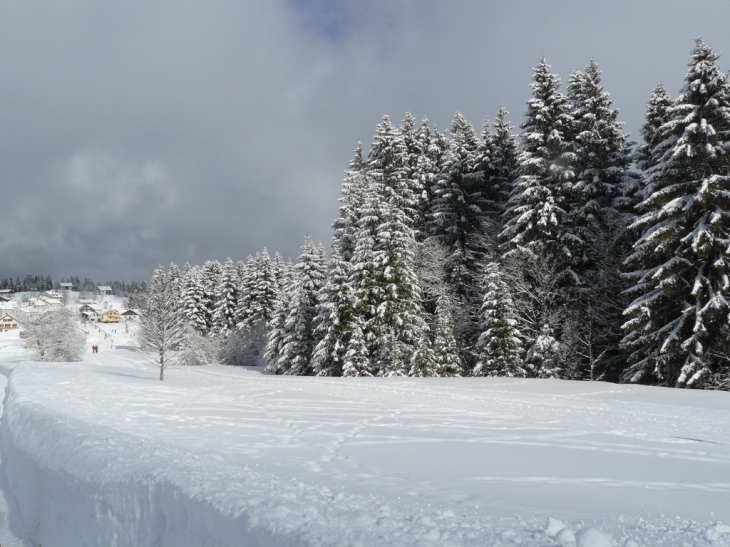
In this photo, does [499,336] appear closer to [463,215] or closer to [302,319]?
[463,215]

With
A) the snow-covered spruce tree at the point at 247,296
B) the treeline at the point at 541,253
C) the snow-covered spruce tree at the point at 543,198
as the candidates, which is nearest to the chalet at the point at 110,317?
the snow-covered spruce tree at the point at 247,296

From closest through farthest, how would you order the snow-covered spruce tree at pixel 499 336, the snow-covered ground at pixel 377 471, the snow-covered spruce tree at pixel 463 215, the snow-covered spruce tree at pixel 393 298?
1. the snow-covered ground at pixel 377 471
2. the snow-covered spruce tree at pixel 499 336
3. the snow-covered spruce tree at pixel 393 298
4. the snow-covered spruce tree at pixel 463 215

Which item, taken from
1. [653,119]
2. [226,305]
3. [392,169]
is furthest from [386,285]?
[226,305]

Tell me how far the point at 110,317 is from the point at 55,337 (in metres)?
105

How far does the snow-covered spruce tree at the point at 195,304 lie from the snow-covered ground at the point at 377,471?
41087 millimetres

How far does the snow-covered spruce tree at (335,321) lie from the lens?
30250 mm

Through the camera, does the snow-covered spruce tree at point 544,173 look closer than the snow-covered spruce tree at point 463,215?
Yes

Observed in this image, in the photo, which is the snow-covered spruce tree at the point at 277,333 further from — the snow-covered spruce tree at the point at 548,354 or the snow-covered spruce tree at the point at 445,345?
the snow-covered spruce tree at the point at 548,354

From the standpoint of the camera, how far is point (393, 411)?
13.9m

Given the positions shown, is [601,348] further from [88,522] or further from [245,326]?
[245,326]

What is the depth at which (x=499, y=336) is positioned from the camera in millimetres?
24188

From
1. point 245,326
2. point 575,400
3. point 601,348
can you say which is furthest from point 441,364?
point 245,326

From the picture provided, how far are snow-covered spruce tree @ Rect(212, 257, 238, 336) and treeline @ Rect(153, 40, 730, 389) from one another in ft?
54.9

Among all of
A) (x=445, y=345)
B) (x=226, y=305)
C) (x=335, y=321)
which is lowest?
(x=445, y=345)
